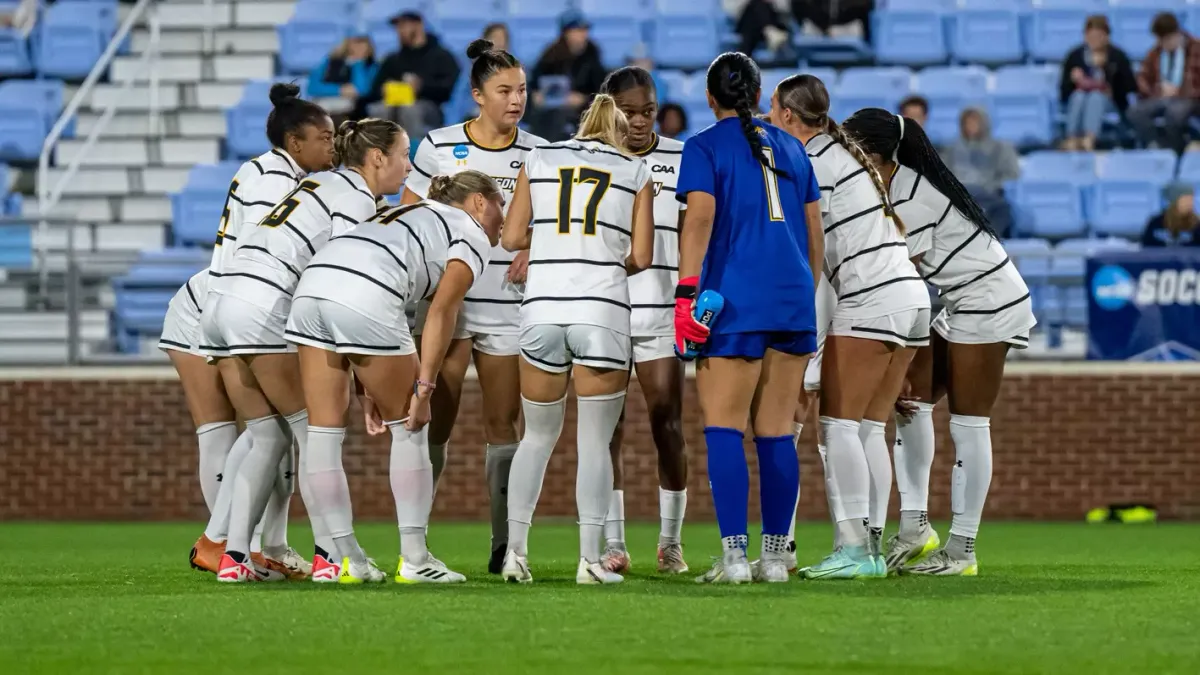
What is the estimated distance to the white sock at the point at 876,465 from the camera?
6.89 meters

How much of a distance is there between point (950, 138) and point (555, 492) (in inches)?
200

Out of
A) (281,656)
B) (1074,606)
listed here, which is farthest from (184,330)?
(1074,606)

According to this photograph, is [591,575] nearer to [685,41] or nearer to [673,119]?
[673,119]

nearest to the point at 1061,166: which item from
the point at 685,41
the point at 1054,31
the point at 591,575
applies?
the point at 1054,31

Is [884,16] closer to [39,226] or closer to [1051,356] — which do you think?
[1051,356]

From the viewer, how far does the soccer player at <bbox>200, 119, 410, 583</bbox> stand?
661 centimetres

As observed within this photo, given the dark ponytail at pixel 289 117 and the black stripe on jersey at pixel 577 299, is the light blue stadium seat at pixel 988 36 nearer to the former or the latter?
the dark ponytail at pixel 289 117

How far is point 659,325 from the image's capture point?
278 inches

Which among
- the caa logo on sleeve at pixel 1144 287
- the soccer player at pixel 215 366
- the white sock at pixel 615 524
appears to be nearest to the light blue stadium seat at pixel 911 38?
the caa logo on sleeve at pixel 1144 287

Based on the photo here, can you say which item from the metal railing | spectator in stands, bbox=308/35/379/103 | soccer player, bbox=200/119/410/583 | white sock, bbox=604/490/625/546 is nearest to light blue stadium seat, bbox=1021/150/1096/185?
spectator in stands, bbox=308/35/379/103

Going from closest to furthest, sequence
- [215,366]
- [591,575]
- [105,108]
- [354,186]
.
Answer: [591,575] → [354,186] → [215,366] → [105,108]

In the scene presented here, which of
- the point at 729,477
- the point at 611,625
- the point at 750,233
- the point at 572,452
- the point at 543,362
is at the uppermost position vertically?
the point at 750,233

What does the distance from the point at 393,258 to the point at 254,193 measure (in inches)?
38.0

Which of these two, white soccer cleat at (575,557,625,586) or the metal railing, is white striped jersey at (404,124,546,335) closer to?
white soccer cleat at (575,557,625,586)
